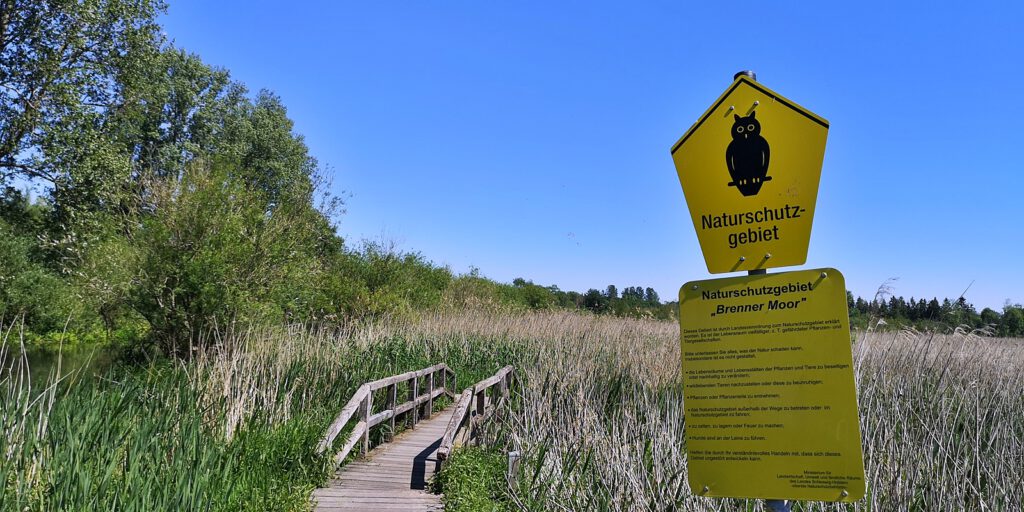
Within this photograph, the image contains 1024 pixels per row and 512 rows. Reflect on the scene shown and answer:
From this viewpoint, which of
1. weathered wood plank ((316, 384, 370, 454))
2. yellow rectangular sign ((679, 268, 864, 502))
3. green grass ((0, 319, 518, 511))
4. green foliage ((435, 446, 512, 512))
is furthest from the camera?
weathered wood plank ((316, 384, 370, 454))

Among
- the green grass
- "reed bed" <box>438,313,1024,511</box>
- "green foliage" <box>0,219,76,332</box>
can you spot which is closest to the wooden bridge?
the green grass

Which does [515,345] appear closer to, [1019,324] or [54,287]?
[1019,324]

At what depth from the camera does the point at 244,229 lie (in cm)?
1445

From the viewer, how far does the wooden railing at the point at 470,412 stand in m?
7.03

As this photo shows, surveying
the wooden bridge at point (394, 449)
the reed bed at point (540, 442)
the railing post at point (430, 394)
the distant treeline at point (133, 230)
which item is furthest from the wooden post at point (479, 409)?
the distant treeline at point (133, 230)

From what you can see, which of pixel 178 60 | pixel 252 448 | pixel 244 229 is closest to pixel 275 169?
pixel 178 60

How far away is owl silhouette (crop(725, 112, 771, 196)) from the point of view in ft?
7.30

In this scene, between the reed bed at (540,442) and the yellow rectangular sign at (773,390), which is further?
the reed bed at (540,442)

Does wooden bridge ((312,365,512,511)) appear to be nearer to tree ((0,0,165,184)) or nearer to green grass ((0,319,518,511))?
green grass ((0,319,518,511))

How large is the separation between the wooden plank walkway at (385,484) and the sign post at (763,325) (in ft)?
15.0

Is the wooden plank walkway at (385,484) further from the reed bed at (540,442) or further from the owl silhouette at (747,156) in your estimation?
the owl silhouette at (747,156)

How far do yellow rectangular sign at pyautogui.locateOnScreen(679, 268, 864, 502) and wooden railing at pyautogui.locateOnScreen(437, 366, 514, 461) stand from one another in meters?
4.66

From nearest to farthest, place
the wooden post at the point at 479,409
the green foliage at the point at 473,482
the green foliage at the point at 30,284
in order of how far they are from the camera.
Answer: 1. the green foliage at the point at 473,482
2. the wooden post at the point at 479,409
3. the green foliage at the point at 30,284

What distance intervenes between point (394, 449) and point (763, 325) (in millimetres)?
7185
